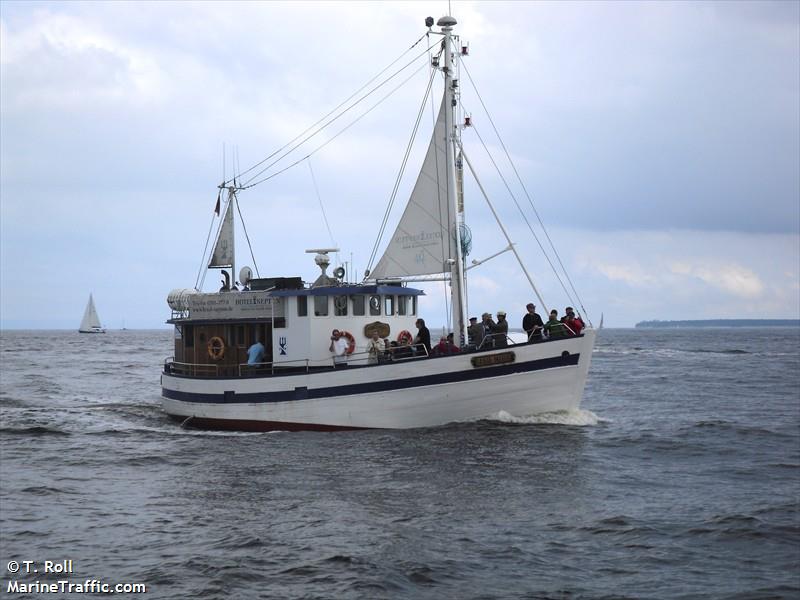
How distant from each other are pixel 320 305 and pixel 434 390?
17.0 feet

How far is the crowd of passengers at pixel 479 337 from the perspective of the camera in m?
24.6

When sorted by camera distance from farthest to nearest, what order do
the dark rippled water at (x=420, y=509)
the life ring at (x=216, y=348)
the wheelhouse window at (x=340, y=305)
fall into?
1. the life ring at (x=216, y=348)
2. the wheelhouse window at (x=340, y=305)
3. the dark rippled water at (x=420, y=509)

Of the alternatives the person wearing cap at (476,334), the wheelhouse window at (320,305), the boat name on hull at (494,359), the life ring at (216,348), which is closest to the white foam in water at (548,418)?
the boat name on hull at (494,359)

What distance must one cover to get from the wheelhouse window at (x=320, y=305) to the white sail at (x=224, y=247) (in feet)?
27.2

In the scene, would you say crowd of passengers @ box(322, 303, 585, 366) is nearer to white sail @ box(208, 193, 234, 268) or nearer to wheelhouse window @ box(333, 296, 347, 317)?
wheelhouse window @ box(333, 296, 347, 317)

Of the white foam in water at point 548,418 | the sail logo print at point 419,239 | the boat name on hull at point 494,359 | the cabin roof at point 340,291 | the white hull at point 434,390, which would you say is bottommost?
the white foam in water at point 548,418

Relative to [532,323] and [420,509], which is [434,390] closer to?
[532,323]

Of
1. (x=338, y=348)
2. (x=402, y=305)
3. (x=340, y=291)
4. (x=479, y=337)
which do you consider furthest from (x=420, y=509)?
(x=402, y=305)

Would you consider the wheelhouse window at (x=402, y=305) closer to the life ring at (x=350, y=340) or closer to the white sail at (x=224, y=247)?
the life ring at (x=350, y=340)

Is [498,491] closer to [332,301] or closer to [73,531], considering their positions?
[73,531]

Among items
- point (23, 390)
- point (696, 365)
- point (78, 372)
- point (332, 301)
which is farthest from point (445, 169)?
point (696, 365)

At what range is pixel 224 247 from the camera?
34.7 metres

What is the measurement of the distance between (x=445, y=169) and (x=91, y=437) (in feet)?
47.5

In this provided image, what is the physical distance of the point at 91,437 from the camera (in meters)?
28.6
